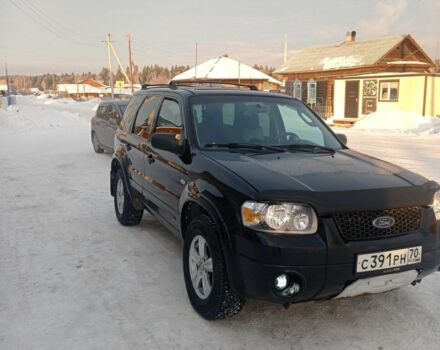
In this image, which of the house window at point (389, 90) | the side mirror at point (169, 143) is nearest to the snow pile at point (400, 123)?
the house window at point (389, 90)

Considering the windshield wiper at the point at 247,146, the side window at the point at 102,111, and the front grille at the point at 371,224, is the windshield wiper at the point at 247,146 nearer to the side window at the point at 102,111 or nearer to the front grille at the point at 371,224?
the front grille at the point at 371,224

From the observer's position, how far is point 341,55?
3008 cm

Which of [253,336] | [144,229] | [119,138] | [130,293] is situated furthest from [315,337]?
[119,138]

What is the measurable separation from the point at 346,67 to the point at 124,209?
84.0 feet

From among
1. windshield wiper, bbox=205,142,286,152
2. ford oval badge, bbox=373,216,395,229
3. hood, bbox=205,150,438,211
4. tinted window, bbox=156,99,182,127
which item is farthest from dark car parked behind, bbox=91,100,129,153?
ford oval badge, bbox=373,216,395,229

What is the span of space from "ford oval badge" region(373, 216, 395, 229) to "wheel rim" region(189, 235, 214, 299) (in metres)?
1.22

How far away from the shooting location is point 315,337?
317 cm

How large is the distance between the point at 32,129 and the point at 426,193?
21.5 meters

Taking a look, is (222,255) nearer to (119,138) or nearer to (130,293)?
(130,293)

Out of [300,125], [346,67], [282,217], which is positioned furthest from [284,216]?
[346,67]

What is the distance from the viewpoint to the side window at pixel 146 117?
491cm

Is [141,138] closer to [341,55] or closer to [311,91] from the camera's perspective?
[311,91]

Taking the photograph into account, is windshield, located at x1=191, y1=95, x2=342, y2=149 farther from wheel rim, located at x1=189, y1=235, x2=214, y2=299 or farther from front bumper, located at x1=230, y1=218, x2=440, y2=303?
front bumper, located at x1=230, y1=218, x2=440, y2=303

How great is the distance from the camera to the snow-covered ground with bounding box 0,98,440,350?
3.12 metres
